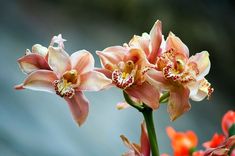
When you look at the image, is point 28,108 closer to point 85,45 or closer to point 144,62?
point 85,45

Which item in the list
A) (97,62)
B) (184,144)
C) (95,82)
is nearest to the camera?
(95,82)

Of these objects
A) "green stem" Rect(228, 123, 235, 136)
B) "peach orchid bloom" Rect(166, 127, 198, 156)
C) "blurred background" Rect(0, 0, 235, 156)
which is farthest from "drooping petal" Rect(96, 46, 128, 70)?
"blurred background" Rect(0, 0, 235, 156)

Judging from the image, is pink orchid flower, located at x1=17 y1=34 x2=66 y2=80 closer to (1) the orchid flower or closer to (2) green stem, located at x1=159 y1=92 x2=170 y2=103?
(1) the orchid flower

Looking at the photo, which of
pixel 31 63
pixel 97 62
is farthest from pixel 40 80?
pixel 97 62

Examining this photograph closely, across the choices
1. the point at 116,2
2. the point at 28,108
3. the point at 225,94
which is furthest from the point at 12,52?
the point at 225,94

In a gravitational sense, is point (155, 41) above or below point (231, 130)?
above

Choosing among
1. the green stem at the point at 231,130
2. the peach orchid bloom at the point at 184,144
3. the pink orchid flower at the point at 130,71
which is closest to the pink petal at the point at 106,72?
the pink orchid flower at the point at 130,71

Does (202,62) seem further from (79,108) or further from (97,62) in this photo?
(97,62)
